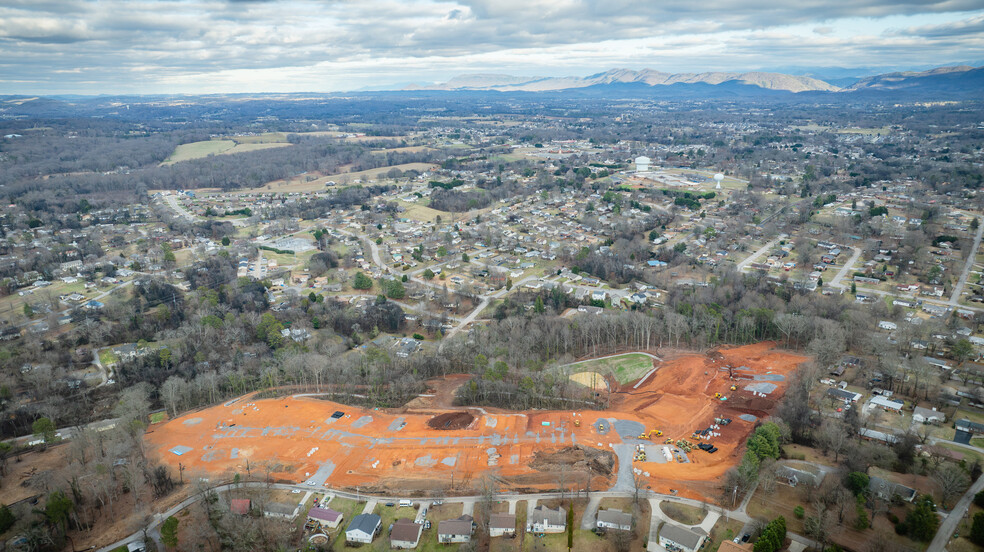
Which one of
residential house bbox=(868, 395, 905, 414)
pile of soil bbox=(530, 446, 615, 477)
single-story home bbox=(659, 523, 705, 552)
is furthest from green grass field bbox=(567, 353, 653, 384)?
single-story home bbox=(659, 523, 705, 552)

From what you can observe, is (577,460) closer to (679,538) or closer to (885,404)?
(679,538)

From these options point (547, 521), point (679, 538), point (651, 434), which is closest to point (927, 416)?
point (651, 434)

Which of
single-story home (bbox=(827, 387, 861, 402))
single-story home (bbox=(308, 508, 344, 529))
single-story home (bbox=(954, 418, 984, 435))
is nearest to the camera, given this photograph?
single-story home (bbox=(308, 508, 344, 529))

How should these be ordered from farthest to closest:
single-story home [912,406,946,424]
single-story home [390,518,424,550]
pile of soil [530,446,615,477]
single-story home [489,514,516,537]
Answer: single-story home [912,406,946,424] → pile of soil [530,446,615,477] → single-story home [489,514,516,537] → single-story home [390,518,424,550]

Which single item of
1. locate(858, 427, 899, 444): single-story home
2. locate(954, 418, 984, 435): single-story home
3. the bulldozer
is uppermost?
locate(954, 418, 984, 435): single-story home

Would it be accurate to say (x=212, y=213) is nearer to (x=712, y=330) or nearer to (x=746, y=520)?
(x=712, y=330)

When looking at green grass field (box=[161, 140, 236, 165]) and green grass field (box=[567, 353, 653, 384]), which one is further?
green grass field (box=[161, 140, 236, 165])

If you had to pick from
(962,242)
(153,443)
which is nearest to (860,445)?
(153,443)

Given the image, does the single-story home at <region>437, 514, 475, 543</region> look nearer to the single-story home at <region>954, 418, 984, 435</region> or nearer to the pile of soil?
the pile of soil
